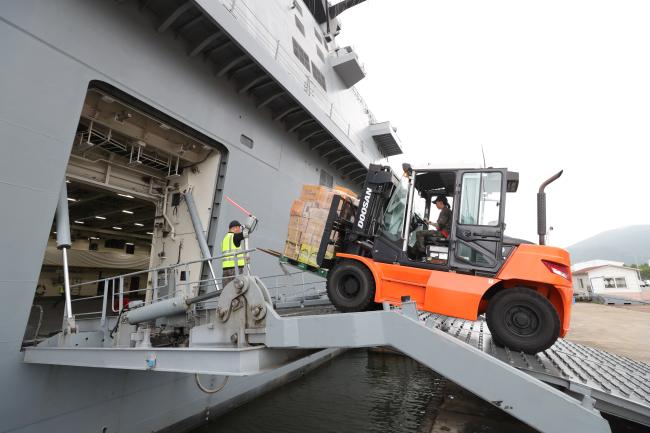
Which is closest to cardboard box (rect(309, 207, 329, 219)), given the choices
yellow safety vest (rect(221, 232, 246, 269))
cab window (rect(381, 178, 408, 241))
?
cab window (rect(381, 178, 408, 241))

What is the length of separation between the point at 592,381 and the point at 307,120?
817 cm

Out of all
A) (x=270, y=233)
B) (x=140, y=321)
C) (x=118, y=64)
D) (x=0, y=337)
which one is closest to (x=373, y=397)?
(x=270, y=233)

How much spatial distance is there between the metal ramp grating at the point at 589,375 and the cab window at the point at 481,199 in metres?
1.43

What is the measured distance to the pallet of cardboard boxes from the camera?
4738 millimetres

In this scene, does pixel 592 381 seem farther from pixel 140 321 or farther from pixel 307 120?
pixel 307 120

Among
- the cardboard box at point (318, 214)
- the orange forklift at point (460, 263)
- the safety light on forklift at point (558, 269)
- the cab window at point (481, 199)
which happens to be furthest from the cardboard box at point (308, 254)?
the safety light on forklift at point (558, 269)

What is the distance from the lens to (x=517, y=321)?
3.62m

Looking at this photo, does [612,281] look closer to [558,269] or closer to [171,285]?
[558,269]

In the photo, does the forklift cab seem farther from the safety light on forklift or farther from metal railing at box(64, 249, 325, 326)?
metal railing at box(64, 249, 325, 326)

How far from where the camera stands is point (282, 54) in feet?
32.9

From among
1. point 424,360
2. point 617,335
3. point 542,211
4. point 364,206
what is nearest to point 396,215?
point 364,206

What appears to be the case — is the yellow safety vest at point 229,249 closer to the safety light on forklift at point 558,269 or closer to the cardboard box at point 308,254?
the cardboard box at point 308,254

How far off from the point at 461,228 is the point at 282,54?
8.36m

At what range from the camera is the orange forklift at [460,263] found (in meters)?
3.60
